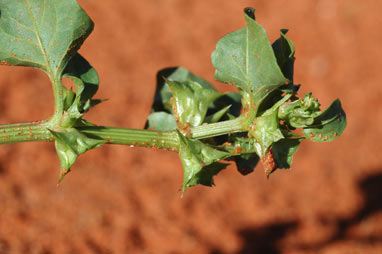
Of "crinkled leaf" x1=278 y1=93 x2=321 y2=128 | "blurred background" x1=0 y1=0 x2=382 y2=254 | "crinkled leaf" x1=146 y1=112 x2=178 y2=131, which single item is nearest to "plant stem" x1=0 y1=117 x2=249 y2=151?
"crinkled leaf" x1=278 y1=93 x2=321 y2=128

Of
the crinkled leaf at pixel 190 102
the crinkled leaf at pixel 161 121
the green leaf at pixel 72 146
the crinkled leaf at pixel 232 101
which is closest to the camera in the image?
the green leaf at pixel 72 146

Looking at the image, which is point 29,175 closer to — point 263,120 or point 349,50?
point 263,120

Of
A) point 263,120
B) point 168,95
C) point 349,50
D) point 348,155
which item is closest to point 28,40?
point 168,95

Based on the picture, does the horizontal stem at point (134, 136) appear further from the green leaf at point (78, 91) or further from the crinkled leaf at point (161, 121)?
the crinkled leaf at point (161, 121)

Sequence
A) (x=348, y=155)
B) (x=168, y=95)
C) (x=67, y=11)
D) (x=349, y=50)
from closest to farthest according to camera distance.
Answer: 1. (x=67, y=11)
2. (x=168, y=95)
3. (x=348, y=155)
4. (x=349, y=50)

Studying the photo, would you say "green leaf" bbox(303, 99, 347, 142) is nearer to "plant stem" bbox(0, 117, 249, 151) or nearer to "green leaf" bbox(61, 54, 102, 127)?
"plant stem" bbox(0, 117, 249, 151)

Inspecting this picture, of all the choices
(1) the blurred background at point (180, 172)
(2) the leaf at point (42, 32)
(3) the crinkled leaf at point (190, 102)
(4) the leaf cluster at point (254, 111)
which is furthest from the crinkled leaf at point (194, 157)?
(1) the blurred background at point (180, 172)
